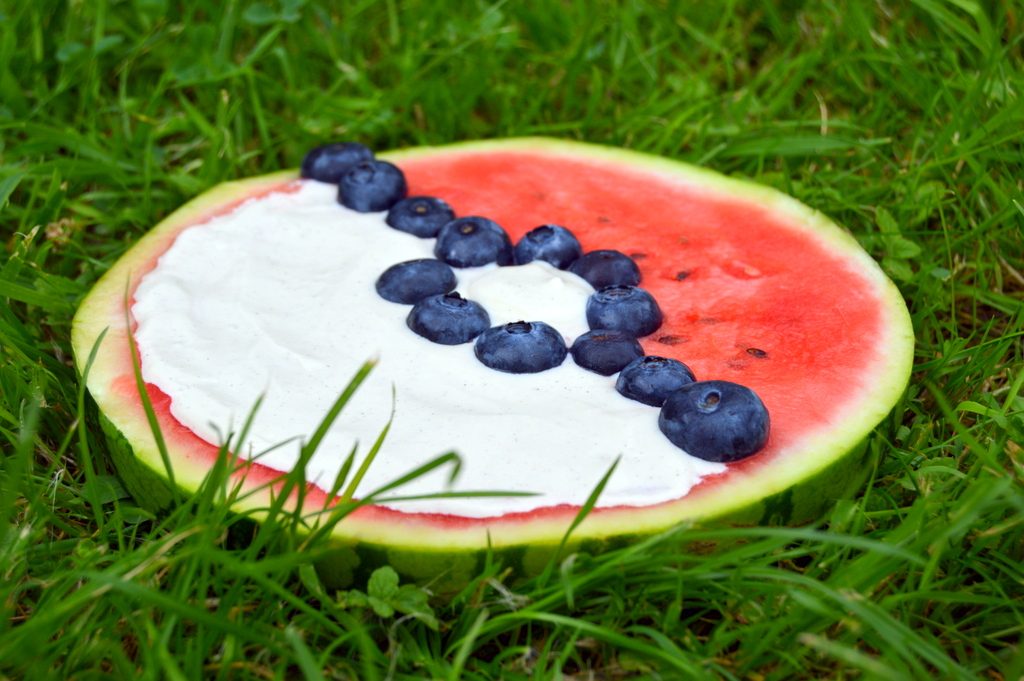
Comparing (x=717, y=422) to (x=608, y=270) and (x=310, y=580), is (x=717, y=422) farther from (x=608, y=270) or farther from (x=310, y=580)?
(x=310, y=580)

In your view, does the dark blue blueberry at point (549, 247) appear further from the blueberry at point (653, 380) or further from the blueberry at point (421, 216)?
the blueberry at point (653, 380)

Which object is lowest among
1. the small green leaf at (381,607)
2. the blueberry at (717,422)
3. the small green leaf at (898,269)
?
the small green leaf at (898,269)

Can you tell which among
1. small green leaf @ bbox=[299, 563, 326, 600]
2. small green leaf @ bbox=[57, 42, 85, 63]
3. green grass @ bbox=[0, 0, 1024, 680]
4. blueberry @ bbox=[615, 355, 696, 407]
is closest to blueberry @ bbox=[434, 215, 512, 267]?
blueberry @ bbox=[615, 355, 696, 407]

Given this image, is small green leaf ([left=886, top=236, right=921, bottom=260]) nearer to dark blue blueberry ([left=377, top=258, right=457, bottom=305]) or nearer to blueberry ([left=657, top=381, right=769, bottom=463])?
blueberry ([left=657, top=381, right=769, bottom=463])

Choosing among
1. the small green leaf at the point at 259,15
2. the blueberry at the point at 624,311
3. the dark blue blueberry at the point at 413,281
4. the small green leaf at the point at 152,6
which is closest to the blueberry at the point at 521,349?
the blueberry at the point at 624,311

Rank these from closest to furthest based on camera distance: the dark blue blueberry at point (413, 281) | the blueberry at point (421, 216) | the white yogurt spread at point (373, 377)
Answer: the white yogurt spread at point (373, 377) → the dark blue blueberry at point (413, 281) → the blueberry at point (421, 216)
